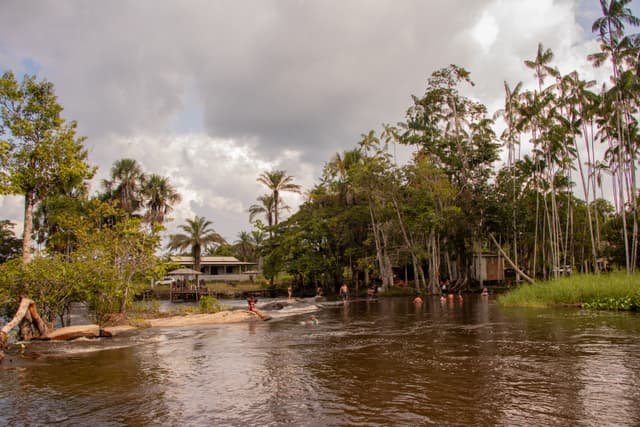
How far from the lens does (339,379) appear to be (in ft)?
35.7

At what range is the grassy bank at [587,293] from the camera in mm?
23703

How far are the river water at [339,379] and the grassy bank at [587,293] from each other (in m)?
5.60

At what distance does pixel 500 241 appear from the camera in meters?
47.5

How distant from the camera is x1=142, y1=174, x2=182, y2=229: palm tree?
5256 cm

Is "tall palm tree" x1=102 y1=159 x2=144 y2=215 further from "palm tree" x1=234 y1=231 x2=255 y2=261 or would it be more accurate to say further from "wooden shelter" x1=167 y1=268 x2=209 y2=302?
"palm tree" x1=234 y1=231 x2=255 y2=261

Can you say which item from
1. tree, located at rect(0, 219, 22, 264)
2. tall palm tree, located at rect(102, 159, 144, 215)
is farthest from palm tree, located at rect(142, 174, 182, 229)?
tree, located at rect(0, 219, 22, 264)

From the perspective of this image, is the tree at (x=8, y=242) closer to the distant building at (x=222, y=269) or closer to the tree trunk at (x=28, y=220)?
the distant building at (x=222, y=269)

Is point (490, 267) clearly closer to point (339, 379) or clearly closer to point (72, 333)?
point (72, 333)

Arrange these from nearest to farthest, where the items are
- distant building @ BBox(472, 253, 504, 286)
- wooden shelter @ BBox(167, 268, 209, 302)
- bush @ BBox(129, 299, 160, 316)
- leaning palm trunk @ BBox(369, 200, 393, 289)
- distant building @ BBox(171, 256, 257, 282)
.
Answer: bush @ BBox(129, 299, 160, 316) → leaning palm trunk @ BBox(369, 200, 393, 289) → wooden shelter @ BBox(167, 268, 209, 302) → distant building @ BBox(472, 253, 504, 286) → distant building @ BBox(171, 256, 257, 282)

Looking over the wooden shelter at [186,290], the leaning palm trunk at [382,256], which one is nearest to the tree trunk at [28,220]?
the wooden shelter at [186,290]

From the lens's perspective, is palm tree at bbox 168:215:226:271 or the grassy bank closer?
the grassy bank

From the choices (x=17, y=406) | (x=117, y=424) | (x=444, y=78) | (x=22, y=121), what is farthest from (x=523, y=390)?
(x=444, y=78)

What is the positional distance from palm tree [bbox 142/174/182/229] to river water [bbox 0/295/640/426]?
36.2m

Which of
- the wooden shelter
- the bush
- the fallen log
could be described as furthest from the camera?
the wooden shelter
